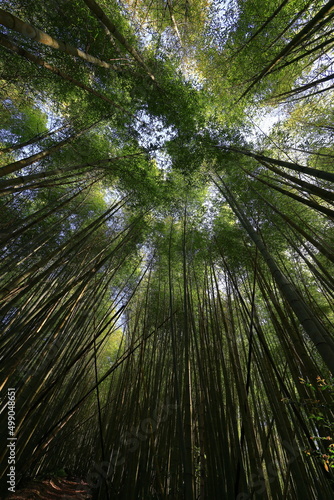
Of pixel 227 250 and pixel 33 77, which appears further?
pixel 227 250

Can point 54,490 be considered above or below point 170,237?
below

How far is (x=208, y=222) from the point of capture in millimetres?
5086

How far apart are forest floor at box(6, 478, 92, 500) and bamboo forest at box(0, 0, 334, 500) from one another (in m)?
0.04

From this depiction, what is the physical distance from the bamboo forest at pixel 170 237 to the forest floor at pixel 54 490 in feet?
0.12

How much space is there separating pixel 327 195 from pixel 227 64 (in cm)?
345

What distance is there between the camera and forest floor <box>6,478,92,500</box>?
92.7 inches

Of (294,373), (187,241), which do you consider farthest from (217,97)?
(294,373)

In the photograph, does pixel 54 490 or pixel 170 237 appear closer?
pixel 54 490

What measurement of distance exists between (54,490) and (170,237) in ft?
11.8

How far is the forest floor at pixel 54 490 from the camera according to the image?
2354 millimetres

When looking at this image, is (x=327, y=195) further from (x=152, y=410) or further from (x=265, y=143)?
(x=265, y=143)

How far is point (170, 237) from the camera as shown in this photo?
→ 383 cm

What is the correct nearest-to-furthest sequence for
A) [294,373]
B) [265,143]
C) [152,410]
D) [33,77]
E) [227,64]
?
[294,373]
[152,410]
[33,77]
[227,64]
[265,143]

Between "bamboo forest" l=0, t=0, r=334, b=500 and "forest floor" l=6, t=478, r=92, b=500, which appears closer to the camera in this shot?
"bamboo forest" l=0, t=0, r=334, b=500
